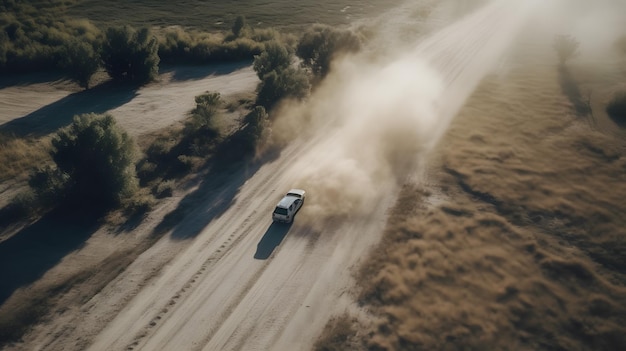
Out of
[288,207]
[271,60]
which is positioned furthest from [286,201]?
[271,60]

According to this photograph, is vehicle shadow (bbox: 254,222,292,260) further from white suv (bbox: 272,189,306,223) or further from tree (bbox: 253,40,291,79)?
tree (bbox: 253,40,291,79)

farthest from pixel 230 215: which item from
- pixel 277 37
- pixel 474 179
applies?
pixel 277 37

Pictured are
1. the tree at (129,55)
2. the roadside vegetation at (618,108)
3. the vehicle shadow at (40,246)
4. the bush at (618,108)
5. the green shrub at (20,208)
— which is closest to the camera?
the vehicle shadow at (40,246)

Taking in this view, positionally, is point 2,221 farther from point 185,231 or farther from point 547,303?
point 547,303

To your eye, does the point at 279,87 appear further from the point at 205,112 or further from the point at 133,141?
the point at 133,141

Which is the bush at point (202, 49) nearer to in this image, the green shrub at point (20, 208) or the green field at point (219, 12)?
the green field at point (219, 12)

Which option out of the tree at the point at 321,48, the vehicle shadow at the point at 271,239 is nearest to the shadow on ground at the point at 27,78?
the tree at the point at 321,48

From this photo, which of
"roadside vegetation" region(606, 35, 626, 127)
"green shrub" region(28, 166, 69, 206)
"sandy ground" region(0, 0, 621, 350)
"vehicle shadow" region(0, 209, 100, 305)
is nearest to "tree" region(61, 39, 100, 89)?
"green shrub" region(28, 166, 69, 206)
